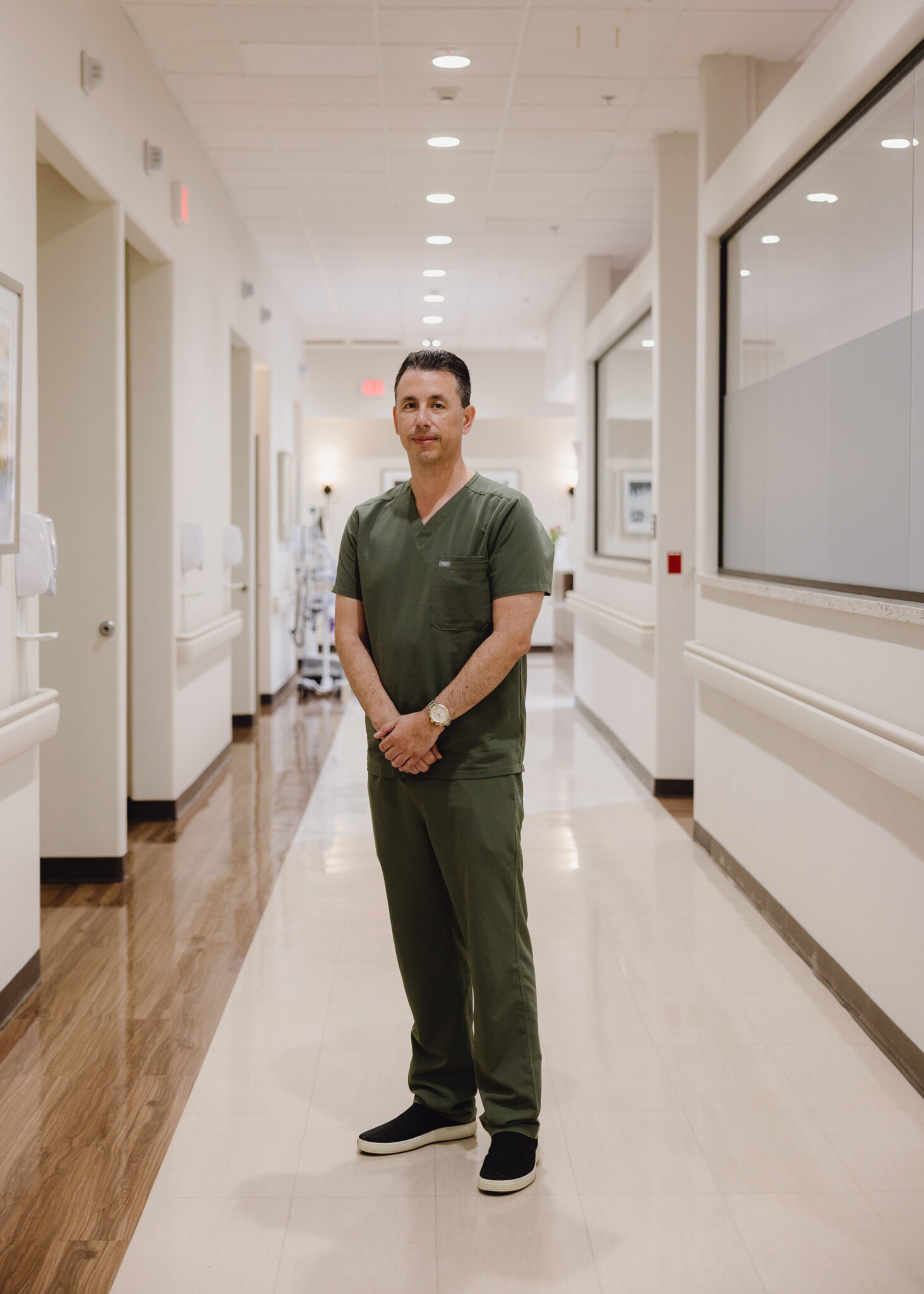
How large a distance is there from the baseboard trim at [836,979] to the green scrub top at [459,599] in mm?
1347

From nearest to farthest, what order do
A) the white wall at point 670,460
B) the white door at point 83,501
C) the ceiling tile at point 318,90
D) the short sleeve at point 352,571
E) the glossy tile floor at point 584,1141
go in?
the glossy tile floor at point 584,1141
the short sleeve at point 352,571
the white door at point 83,501
the ceiling tile at point 318,90
the white wall at point 670,460

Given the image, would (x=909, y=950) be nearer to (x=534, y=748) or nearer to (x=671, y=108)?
(x=671, y=108)

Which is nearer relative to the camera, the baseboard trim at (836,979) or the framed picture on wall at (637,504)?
the baseboard trim at (836,979)

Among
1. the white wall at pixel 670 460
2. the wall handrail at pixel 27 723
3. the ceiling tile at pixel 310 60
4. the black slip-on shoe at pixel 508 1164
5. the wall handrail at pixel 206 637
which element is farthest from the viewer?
the white wall at pixel 670 460

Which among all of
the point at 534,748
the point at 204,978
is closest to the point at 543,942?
the point at 204,978

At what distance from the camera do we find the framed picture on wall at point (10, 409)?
3246 mm

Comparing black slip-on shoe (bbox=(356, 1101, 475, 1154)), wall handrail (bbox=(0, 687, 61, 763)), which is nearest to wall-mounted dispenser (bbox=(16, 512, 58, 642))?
wall handrail (bbox=(0, 687, 61, 763))

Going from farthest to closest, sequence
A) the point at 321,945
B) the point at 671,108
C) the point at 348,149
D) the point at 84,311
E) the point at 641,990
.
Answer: the point at 348,149
the point at 671,108
the point at 84,311
the point at 321,945
the point at 641,990

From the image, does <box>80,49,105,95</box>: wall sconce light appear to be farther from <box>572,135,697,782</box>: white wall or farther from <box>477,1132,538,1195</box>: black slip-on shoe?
<box>477,1132,538,1195</box>: black slip-on shoe

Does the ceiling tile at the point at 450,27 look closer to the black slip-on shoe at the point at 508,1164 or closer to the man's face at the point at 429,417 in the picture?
the man's face at the point at 429,417

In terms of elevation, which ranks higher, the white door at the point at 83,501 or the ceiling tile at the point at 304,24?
the ceiling tile at the point at 304,24

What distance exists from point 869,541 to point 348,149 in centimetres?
432

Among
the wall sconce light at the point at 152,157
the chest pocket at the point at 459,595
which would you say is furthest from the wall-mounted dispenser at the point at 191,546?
the chest pocket at the point at 459,595

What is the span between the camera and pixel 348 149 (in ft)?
21.2
